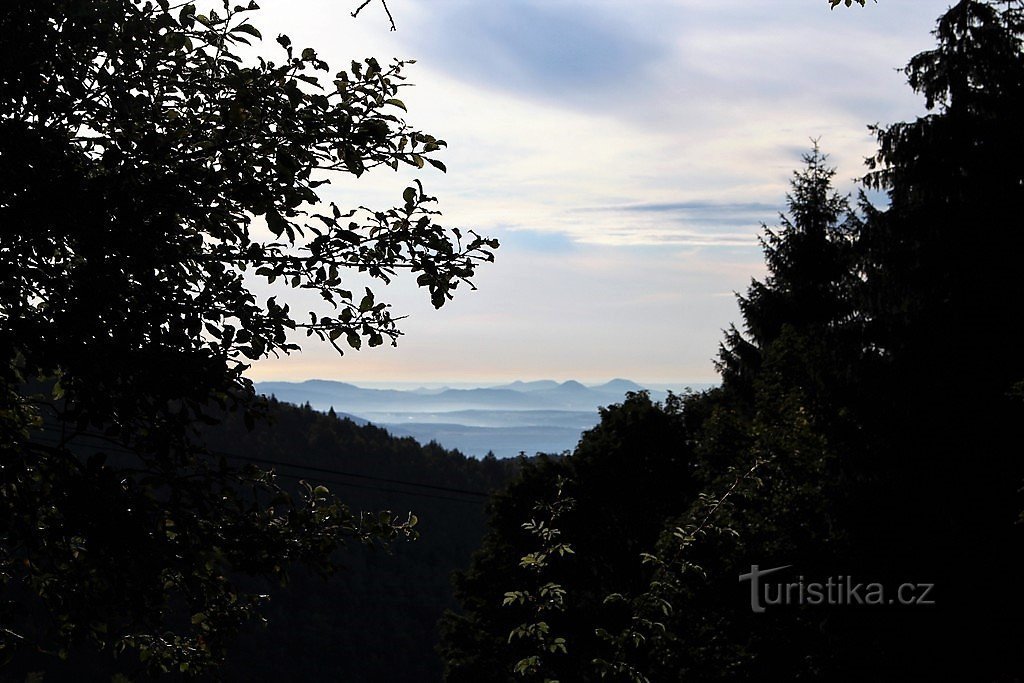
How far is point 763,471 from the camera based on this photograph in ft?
66.3

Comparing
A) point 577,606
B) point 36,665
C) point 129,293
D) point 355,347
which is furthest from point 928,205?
point 36,665

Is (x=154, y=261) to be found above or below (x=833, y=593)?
above

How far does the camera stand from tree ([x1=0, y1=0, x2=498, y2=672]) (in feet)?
16.5

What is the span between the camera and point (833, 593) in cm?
1855

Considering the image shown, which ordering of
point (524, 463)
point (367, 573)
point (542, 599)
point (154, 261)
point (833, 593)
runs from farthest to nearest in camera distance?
point (367, 573) < point (524, 463) < point (833, 593) < point (542, 599) < point (154, 261)

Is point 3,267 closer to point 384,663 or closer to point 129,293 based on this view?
point 129,293

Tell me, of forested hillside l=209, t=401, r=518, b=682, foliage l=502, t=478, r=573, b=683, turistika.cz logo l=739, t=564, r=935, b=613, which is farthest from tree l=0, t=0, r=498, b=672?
forested hillside l=209, t=401, r=518, b=682

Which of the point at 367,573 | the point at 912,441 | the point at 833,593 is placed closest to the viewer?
the point at 833,593

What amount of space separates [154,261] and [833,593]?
1680 cm

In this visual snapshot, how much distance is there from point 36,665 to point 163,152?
115 metres

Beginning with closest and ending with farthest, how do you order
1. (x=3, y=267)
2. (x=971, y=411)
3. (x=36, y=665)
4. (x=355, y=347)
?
(x=3, y=267), (x=355, y=347), (x=971, y=411), (x=36, y=665)

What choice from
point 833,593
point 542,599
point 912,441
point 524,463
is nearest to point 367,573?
point 524,463

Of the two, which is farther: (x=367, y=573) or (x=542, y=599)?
(x=367, y=573)

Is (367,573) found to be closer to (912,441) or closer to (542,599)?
(912,441)
